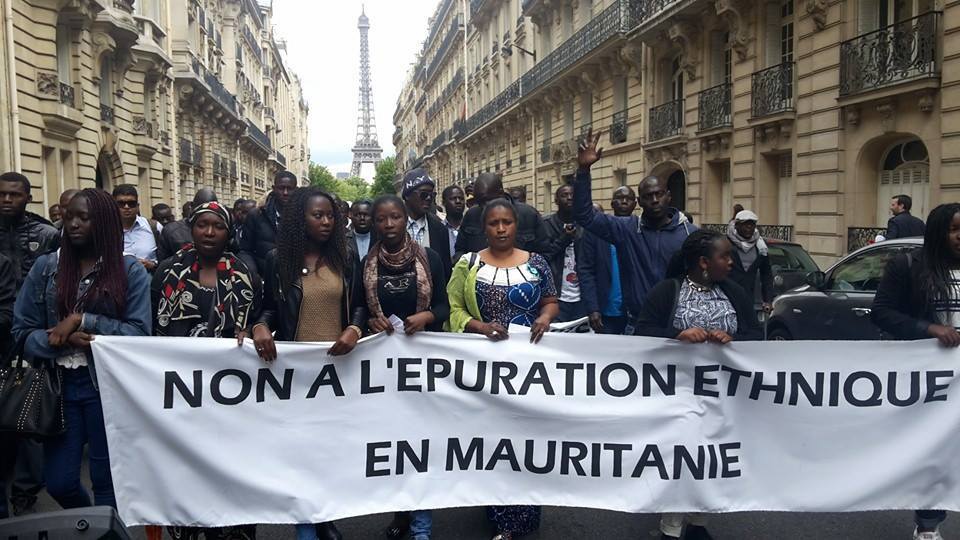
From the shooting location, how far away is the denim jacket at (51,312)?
3537mm

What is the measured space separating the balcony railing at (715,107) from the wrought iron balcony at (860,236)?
4.61 metres

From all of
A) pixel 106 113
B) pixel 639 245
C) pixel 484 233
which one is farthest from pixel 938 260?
pixel 106 113

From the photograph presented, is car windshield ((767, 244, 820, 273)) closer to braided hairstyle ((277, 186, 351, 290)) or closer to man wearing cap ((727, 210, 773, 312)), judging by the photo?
man wearing cap ((727, 210, 773, 312))

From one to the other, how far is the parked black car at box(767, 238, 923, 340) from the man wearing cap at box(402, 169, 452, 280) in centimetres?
387

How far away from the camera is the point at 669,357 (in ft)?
13.1

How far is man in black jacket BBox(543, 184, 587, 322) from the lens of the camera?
620 cm

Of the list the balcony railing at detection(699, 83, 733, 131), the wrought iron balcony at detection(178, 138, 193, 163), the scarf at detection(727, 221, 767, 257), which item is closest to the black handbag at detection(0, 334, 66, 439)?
the scarf at detection(727, 221, 767, 257)

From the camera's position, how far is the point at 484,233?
19.0ft

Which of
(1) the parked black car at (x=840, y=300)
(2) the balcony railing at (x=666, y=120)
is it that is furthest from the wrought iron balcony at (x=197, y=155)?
(1) the parked black car at (x=840, y=300)

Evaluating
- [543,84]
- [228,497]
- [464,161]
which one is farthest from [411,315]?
→ [464,161]

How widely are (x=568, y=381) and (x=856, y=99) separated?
448 inches

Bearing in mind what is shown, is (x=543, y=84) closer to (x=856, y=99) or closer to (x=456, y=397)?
(x=856, y=99)

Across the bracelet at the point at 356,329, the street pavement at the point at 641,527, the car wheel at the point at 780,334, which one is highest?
the bracelet at the point at 356,329

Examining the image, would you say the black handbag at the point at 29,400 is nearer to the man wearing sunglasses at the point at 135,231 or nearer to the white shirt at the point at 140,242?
the man wearing sunglasses at the point at 135,231
